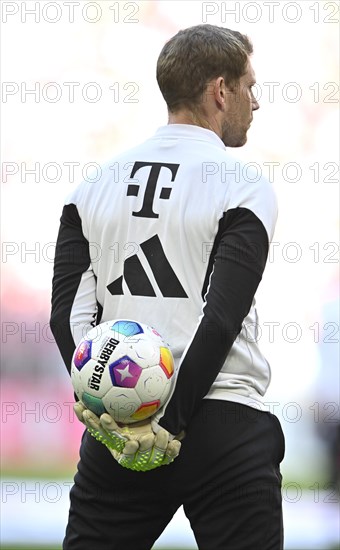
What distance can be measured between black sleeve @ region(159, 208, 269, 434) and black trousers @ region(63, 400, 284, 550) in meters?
0.09

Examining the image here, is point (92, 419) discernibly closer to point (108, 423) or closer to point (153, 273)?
point (108, 423)

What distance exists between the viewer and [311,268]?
12.4 m

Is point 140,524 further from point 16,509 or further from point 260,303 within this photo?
point 260,303

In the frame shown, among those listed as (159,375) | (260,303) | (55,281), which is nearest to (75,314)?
(55,281)

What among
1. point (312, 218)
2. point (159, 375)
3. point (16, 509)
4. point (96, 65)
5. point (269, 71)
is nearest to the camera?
point (159, 375)

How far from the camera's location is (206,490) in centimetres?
268

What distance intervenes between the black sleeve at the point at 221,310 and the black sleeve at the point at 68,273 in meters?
0.39

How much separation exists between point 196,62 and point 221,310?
69cm

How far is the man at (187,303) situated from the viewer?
2633 millimetres

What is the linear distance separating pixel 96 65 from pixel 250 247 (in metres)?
12.6

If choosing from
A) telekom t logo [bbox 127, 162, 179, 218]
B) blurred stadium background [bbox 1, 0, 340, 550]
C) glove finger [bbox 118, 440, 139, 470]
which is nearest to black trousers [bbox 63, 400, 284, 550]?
glove finger [bbox 118, 440, 139, 470]

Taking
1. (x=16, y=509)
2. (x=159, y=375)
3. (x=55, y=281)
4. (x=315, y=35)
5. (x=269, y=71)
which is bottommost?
(x=16, y=509)

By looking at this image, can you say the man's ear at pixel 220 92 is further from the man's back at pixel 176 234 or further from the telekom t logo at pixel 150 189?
the telekom t logo at pixel 150 189

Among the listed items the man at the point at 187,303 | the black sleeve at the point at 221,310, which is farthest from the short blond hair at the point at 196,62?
the black sleeve at the point at 221,310
